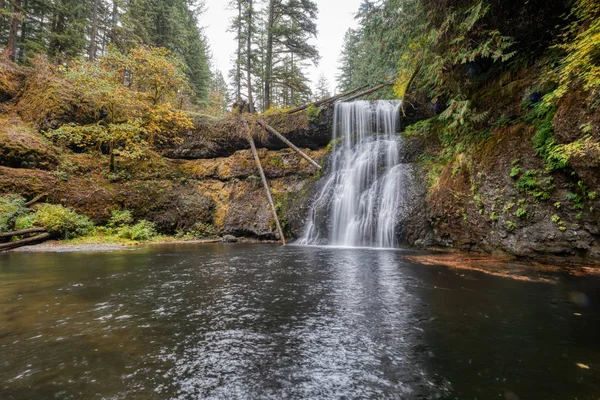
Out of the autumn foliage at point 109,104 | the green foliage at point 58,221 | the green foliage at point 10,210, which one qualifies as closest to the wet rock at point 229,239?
the green foliage at point 58,221

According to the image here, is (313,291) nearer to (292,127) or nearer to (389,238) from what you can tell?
(389,238)

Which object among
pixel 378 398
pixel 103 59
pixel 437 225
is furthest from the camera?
pixel 103 59

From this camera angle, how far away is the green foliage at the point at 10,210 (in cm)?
865

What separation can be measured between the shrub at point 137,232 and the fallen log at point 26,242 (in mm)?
2211

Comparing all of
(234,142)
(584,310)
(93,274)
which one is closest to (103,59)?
(234,142)

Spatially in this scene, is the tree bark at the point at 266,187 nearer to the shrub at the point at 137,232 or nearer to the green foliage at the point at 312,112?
the green foliage at the point at 312,112

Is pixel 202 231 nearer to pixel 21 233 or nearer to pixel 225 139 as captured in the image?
pixel 225 139

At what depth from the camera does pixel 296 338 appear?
2562mm

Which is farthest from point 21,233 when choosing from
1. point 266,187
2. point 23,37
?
point 23,37

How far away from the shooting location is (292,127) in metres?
15.2

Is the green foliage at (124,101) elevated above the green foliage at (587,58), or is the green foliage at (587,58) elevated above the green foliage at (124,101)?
the green foliage at (124,101)

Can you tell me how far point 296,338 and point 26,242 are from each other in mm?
10411

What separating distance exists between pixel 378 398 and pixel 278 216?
38.5 feet

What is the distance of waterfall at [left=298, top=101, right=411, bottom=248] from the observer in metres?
10.1
